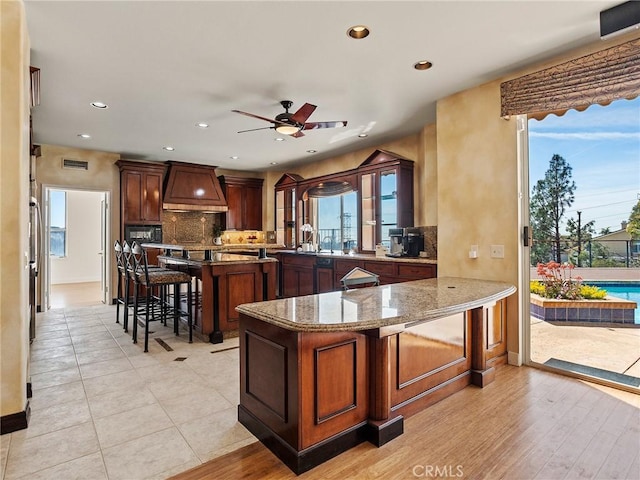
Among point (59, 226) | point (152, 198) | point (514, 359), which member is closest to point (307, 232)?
point (152, 198)

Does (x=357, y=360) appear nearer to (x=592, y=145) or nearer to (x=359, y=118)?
(x=592, y=145)

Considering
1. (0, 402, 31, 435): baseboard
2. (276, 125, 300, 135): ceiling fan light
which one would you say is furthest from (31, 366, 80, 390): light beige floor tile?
(276, 125, 300, 135): ceiling fan light

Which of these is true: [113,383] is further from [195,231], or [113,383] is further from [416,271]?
[195,231]

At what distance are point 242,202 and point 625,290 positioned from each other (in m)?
6.78

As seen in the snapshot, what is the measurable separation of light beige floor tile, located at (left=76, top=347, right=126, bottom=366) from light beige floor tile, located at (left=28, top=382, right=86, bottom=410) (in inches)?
22.2

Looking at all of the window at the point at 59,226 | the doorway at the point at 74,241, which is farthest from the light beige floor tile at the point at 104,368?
the window at the point at 59,226

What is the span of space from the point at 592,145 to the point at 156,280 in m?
4.67

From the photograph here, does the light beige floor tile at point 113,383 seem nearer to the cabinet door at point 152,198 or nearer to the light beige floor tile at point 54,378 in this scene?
the light beige floor tile at point 54,378

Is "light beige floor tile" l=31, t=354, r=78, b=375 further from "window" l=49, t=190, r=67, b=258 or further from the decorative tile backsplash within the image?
"window" l=49, t=190, r=67, b=258

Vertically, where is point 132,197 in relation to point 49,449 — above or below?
above

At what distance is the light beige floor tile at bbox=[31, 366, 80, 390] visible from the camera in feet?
9.78

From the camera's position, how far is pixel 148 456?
2.01 m

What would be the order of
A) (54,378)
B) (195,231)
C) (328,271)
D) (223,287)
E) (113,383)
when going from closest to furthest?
(113,383) → (54,378) → (223,287) → (328,271) → (195,231)

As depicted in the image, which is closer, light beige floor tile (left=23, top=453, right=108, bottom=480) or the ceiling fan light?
light beige floor tile (left=23, top=453, right=108, bottom=480)
